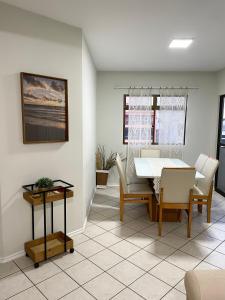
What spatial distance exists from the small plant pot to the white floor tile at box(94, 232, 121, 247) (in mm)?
2038

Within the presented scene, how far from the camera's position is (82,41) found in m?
2.68

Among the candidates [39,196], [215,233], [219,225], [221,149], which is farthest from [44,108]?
[221,149]

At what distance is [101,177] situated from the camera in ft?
15.9

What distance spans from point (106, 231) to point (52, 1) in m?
2.66

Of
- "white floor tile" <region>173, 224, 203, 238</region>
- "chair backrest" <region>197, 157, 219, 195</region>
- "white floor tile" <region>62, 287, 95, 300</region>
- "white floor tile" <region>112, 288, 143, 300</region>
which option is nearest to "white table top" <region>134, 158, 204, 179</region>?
"chair backrest" <region>197, 157, 219, 195</region>

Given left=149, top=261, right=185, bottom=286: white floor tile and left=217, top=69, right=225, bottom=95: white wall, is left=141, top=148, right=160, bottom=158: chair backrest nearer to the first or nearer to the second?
left=217, top=69, right=225, bottom=95: white wall

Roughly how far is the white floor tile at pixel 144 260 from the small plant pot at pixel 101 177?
2.45 m

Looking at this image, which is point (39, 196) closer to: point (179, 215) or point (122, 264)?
point (122, 264)

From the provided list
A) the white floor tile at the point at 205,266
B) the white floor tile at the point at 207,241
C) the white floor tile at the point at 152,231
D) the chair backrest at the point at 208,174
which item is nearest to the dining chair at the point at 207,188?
the chair backrest at the point at 208,174

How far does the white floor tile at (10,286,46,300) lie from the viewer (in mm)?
1789

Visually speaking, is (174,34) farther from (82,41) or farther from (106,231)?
(106,231)

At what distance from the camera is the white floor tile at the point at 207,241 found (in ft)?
8.68

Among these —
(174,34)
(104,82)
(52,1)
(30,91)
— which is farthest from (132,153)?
(52,1)

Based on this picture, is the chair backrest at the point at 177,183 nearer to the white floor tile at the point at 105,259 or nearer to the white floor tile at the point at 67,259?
the white floor tile at the point at 105,259
